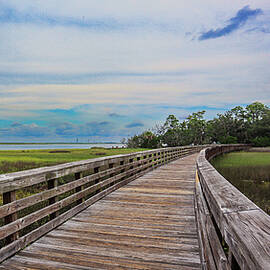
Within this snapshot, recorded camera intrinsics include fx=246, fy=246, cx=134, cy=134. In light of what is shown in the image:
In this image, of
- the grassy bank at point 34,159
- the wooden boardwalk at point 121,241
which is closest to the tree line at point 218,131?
the grassy bank at point 34,159

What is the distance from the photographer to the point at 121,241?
3.74 metres

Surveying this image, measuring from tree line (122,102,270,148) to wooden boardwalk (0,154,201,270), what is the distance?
52380 millimetres

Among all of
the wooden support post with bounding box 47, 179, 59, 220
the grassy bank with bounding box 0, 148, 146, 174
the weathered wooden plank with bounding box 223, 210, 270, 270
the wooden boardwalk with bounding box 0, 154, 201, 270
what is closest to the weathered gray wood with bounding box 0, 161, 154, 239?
the wooden support post with bounding box 47, 179, 59, 220

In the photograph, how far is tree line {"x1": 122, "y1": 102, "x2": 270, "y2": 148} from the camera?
65.3 metres

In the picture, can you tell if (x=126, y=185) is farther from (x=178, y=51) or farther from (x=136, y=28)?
(x=178, y=51)

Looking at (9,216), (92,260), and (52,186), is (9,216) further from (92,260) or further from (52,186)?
(92,260)

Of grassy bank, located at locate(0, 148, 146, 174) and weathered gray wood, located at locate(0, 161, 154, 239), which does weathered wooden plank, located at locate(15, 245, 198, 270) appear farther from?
grassy bank, located at locate(0, 148, 146, 174)

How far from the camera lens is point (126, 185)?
8242 millimetres

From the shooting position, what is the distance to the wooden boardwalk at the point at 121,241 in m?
3.10

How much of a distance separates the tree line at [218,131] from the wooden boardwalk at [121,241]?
172ft

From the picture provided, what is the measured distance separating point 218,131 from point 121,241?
74406 millimetres

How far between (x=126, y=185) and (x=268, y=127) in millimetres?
68364

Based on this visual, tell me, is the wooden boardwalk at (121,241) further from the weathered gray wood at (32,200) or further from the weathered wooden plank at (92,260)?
the weathered gray wood at (32,200)

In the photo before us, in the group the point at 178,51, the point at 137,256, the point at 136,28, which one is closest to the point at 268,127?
the point at 178,51
